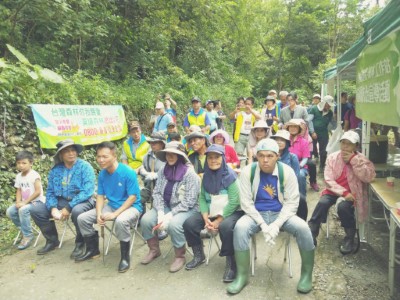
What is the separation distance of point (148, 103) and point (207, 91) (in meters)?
6.22

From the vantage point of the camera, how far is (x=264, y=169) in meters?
3.65

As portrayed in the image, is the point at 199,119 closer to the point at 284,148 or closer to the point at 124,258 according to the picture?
the point at 284,148

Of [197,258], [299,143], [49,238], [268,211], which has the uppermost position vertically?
[299,143]

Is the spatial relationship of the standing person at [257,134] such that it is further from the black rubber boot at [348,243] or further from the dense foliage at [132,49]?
the dense foliage at [132,49]

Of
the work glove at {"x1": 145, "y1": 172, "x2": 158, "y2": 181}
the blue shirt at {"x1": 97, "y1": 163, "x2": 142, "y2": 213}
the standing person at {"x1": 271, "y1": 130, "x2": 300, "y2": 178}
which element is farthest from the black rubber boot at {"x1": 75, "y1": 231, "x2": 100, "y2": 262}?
the standing person at {"x1": 271, "y1": 130, "x2": 300, "y2": 178}

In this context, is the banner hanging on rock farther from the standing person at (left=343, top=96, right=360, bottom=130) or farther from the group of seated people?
the standing person at (left=343, top=96, right=360, bottom=130)

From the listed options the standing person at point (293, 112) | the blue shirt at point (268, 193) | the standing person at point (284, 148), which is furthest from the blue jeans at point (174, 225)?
the standing person at point (293, 112)

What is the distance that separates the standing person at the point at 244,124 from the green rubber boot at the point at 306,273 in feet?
13.4

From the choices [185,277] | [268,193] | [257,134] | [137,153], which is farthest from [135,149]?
[268,193]

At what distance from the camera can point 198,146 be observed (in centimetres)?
466

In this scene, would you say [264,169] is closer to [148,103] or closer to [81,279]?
[81,279]

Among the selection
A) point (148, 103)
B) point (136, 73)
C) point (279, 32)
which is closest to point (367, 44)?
point (148, 103)

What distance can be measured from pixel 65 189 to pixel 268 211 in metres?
2.70

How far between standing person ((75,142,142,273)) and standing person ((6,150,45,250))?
96 cm
